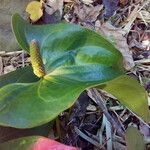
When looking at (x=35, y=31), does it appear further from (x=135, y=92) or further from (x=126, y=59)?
(x=126, y=59)

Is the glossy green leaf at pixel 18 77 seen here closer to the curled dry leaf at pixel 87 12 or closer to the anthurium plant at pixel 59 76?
the anthurium plant at pixel 59 76

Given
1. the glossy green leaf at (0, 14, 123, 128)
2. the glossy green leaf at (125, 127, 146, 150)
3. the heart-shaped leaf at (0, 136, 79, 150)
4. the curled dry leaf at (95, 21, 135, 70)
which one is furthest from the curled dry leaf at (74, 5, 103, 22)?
the heart-shaped leaf at (0, 136, 79, 150)

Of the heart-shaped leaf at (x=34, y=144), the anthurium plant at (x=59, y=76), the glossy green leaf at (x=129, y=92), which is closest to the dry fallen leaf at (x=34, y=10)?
the anthurium plant at (x=59, y=76)

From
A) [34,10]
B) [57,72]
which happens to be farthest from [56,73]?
[34,10]

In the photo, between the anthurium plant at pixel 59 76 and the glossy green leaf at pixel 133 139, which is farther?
the glossy green leaf at pixel 133 139

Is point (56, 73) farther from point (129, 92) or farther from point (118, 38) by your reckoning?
point (118, 38)

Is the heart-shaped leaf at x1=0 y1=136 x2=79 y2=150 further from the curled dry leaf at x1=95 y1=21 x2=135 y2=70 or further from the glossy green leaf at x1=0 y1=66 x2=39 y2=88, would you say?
the curled dry leaf at x1=95 y1=21 x2=135 y2=70
